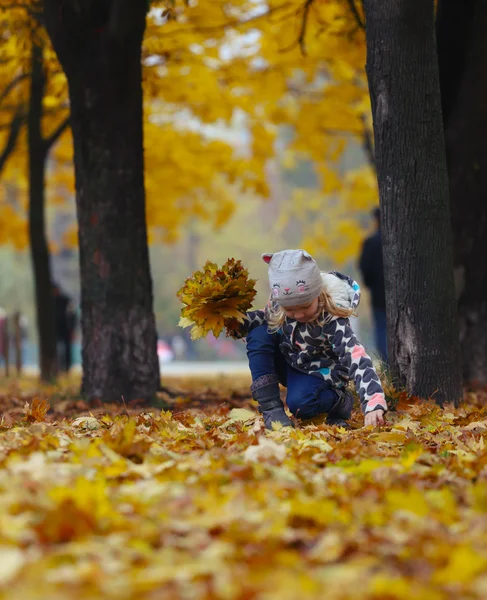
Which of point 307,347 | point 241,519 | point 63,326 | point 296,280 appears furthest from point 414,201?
point 63,326

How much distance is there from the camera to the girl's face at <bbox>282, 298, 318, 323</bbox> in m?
5.39

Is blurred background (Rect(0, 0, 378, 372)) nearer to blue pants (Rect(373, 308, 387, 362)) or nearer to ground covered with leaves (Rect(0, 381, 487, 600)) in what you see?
blue pants (Rect(373, 308, 387, 362))

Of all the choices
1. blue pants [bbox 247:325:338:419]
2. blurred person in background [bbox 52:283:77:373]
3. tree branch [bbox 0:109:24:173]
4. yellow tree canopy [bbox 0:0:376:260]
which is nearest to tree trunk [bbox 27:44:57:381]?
yellow tree canopy [bbox 0:0:376:260]

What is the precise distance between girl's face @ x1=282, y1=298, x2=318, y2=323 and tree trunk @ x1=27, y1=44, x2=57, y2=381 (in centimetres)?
782

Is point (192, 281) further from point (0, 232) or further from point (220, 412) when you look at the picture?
point (0, 232)

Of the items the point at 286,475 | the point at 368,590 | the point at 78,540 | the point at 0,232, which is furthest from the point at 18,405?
the point at 0,232

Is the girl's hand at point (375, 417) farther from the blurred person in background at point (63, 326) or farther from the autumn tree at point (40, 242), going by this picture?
the blurred person in background at point (63, 326)

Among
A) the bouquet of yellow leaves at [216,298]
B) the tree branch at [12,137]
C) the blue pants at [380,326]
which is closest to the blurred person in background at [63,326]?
the tree branch at [12,137]

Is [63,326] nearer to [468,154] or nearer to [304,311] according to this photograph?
[468,154]

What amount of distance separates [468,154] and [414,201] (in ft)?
9.19

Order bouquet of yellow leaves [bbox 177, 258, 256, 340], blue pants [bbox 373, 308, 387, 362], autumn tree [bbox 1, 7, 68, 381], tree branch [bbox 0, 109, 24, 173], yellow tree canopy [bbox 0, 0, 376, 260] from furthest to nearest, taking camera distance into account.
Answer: tree branch [bbox 0, 109, 24, 173] < autumn tree [bbox 1, 7, 68, 381] < yellow tree canopy [bbox 0, 0, 376, 260] < blue pants [bbox 373, 308, 387, 362] < bouquet of yellow leaves [bbox 177, 258, 256, 340]

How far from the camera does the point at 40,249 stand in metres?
13.1

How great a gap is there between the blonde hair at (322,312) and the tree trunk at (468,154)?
3.70 m

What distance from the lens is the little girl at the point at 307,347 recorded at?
5.25 metres
